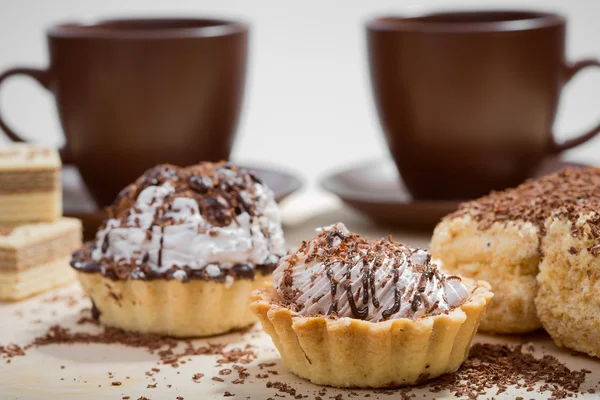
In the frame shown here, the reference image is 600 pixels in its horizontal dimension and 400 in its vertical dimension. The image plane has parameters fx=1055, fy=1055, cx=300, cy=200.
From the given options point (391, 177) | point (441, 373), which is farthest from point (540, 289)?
A: point (391, 177)

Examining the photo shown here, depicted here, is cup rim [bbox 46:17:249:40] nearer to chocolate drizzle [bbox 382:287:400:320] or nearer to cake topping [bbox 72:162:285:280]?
cake topping [bbox 72:162:285:280]

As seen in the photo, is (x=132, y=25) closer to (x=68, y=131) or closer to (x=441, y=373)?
(x=68, y=131)

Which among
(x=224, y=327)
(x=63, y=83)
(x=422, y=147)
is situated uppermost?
(x=63, y=83)

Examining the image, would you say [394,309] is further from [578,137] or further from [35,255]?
[578,137]

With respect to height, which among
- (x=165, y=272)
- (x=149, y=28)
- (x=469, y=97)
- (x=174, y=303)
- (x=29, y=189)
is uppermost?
(x=149, y=28)

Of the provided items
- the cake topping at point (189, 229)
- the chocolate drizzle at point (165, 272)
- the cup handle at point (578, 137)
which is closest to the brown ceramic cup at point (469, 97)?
the cup handle at point (578, 137)

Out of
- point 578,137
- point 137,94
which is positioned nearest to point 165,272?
point 137,94
